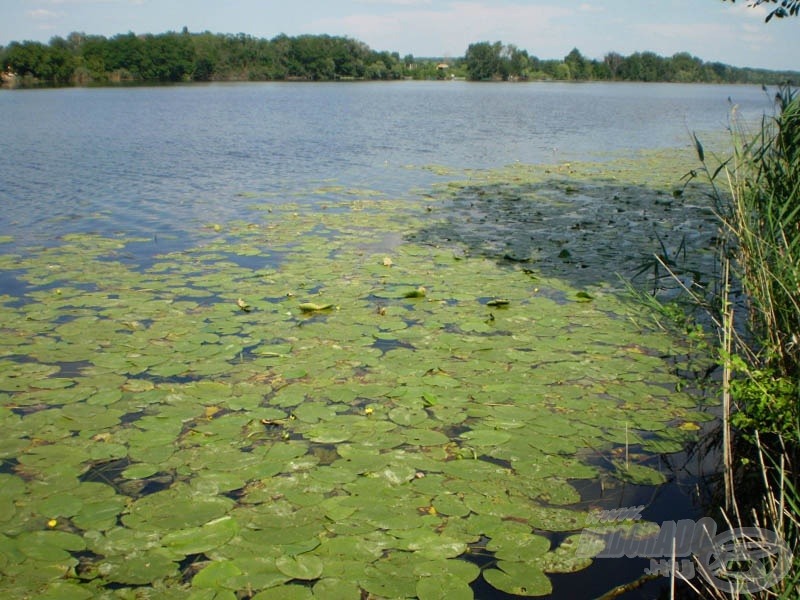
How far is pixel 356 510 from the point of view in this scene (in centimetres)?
288

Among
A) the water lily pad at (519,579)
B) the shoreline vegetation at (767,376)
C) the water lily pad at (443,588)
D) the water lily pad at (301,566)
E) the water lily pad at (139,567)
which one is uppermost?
the shoreline vegetation at (767,376)

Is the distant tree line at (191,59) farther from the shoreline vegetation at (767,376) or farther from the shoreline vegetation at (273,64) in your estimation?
the shoreline vegetation at (767,376)

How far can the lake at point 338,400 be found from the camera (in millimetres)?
2619

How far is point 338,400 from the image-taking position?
3.88 meters

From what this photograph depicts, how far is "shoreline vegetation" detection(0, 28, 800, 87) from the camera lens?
2060 inches

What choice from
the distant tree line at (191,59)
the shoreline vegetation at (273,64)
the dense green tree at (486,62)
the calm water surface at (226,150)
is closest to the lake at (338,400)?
the calm water surface at (226,150)

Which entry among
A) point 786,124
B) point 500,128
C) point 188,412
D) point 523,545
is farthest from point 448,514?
point 500,128

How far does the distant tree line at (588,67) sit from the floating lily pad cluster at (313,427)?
296ft

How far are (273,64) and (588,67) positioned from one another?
154ft

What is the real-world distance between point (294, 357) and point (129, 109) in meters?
27.4

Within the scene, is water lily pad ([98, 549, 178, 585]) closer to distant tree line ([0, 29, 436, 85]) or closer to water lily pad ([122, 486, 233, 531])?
water lily pad ([122, 486, 233, 531])

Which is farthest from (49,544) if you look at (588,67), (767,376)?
(588,67)

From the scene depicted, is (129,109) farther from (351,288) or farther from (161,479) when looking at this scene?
(161,479)

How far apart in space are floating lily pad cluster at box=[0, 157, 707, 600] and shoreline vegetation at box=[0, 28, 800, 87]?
41304mm
